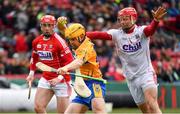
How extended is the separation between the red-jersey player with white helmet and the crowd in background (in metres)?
8.00

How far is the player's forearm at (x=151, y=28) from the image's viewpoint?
43.6 feet

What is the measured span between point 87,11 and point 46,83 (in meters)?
12.3

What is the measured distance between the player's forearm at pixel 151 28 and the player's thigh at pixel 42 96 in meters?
2.56

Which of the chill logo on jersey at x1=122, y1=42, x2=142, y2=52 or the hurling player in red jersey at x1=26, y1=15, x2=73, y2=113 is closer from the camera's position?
the chill logo on jersey at x1=122, y1=42, x2=142, y2=52

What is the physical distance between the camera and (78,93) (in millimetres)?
12602

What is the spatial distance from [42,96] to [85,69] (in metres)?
2.32

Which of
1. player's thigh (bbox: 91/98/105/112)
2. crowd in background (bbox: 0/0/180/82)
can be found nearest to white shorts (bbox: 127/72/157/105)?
player's thigh (bbox: 91/98/105/112)

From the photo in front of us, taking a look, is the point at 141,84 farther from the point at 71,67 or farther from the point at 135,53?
the point at 71,67

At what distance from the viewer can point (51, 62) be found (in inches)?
584

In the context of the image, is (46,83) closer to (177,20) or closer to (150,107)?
(150,107)

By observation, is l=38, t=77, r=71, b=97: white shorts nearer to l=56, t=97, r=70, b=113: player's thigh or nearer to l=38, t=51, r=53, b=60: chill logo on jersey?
l=56, t=97, r=70, b=113: player's thigh

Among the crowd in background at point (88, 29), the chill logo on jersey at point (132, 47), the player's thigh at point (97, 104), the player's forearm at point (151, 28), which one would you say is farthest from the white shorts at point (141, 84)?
A: the crowd in background at point (88, 29)

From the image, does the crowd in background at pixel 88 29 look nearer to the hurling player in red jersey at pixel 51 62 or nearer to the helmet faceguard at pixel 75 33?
the hurling player in red jersey at pixel 51 62

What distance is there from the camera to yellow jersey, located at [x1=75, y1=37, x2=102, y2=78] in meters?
12.5
